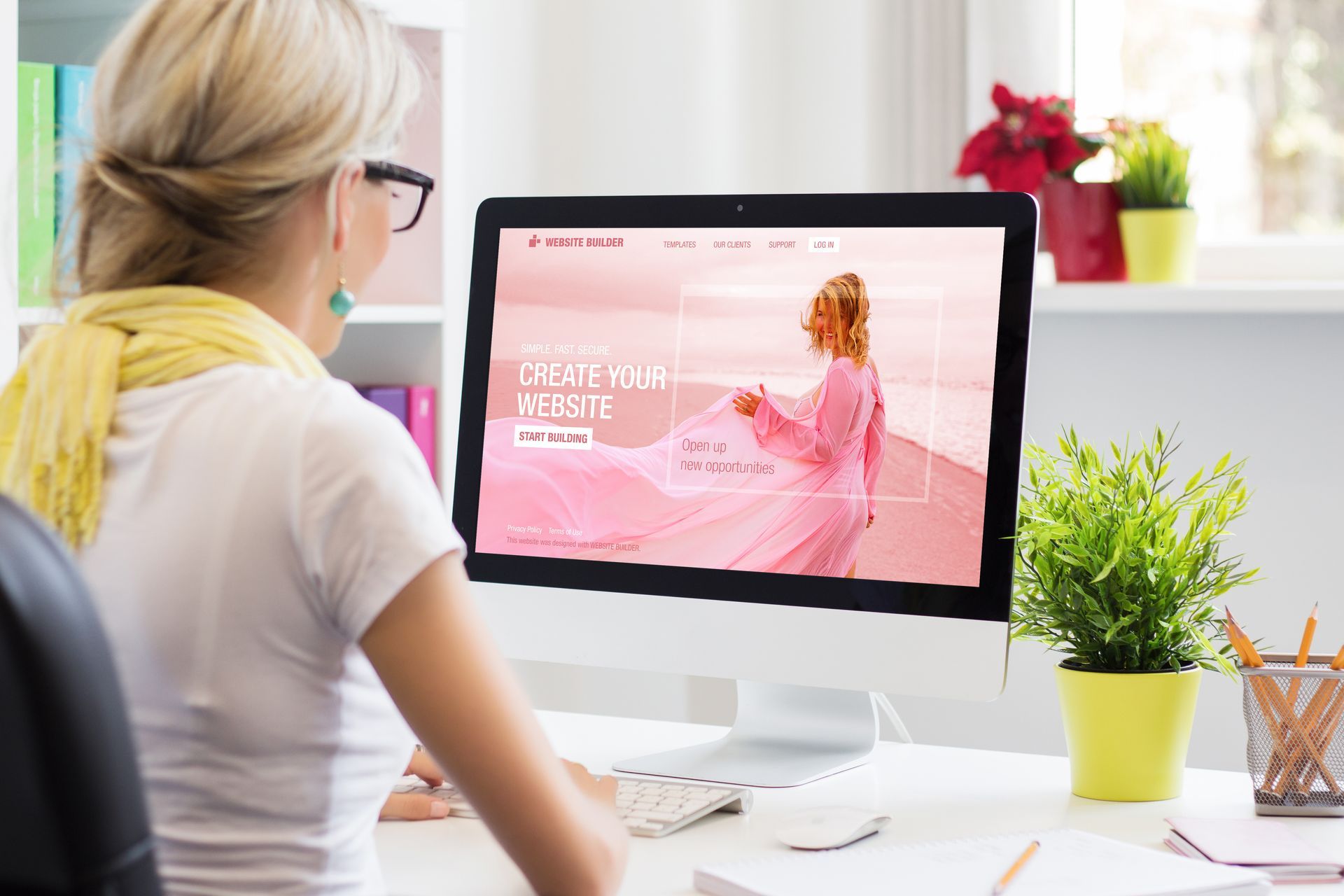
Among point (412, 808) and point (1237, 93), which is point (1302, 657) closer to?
point (412, 808)

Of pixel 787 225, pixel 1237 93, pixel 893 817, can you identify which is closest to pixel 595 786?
pixel 893 817

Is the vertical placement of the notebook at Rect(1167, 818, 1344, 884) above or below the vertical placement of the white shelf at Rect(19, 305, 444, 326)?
below

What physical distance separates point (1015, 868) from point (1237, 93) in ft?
5.15

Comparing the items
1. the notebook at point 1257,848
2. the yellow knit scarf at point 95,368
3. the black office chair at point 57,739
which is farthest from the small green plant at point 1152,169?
the black office chair at point 57,739

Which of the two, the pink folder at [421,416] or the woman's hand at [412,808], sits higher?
the pink folder at [421,416]

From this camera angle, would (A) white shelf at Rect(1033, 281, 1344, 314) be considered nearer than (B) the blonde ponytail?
No

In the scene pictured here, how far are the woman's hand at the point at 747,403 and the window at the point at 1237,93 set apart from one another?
1049 millimetres

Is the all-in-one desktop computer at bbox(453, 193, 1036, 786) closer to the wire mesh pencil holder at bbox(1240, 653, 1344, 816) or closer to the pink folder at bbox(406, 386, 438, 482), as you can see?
the wire mesh pencil holder at bbox(1240, 653, 1344, 816)

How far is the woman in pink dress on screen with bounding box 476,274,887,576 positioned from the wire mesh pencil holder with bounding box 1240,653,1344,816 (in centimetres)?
33

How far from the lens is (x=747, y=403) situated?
124cm

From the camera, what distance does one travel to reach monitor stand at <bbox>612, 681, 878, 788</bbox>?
1232 mm

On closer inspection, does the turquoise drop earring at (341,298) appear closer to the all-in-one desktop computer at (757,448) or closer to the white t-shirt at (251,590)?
the white t-shirt at (251,590)

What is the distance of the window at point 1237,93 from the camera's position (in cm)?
207

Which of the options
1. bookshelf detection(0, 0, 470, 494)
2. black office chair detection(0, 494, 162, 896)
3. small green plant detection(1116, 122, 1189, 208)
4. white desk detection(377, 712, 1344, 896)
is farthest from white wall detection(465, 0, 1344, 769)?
black office chair detection(0, 494, 162, 896)
